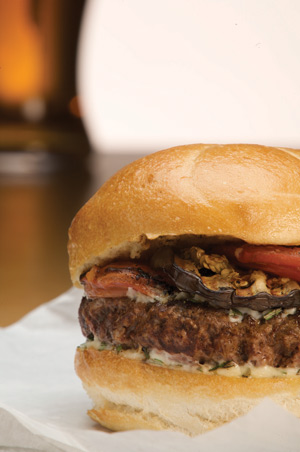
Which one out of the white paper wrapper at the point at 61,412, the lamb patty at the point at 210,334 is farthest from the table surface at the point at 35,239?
the lamb patty at the point at 210,334

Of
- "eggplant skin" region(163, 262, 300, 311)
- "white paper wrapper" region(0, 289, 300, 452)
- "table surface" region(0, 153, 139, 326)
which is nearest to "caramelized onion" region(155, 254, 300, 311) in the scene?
"eggplant skin" region(163, 262, 300, 311)

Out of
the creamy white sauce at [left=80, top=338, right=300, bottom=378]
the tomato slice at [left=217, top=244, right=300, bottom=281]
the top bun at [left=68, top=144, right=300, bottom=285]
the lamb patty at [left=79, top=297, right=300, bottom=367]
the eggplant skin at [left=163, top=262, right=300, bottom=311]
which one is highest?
the top bun at [left=68, top=144, right=300, bottom=285]

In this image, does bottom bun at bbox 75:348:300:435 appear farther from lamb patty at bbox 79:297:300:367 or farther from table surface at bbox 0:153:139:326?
table surface at bbox 0:153:139:326

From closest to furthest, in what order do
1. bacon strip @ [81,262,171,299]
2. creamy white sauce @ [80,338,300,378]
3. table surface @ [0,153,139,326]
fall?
creamy white sauce @ [80,338,300,378] < bacon strip @ [81,262,171,299] < table surface @ [0,153,139,326]

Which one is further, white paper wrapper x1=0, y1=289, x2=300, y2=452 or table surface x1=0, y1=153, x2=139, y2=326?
table surface x1=0, y1=153, x2=139, y2=326

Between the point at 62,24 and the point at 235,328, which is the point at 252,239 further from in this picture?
the point at 62,24
